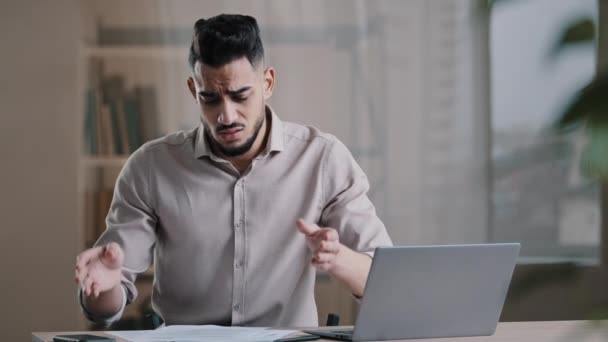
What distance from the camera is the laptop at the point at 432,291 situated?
1.45m

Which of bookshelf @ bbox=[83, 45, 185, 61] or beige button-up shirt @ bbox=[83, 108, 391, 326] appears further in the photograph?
bookshelf @ bbox=[83, 45, 185, 61]

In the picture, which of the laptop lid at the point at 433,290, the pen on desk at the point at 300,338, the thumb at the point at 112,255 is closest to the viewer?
the laptop lid at the point at 433,290

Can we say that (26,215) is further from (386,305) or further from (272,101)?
(386,305)

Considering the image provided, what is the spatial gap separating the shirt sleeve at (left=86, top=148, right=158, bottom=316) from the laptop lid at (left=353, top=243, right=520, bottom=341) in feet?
2.53

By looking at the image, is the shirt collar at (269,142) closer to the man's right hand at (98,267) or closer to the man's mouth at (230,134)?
the man's mouth at (230,134)

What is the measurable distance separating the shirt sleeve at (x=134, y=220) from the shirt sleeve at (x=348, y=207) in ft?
1.42

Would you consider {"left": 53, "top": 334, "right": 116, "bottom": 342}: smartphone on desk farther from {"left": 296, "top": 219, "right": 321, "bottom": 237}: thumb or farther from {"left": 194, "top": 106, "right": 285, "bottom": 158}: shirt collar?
{"left": 194, "top": 106, "right": 285, "bottom": 158}: shirt collar

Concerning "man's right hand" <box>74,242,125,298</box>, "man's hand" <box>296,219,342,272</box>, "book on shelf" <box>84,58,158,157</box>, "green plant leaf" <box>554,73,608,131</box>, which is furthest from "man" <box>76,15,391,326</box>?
"green plant leaf" <box>554,73,608,131</box>

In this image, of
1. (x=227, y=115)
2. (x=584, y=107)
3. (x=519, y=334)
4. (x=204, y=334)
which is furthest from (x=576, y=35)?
(x=227, y=115)

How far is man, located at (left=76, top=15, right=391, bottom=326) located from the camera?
82.2 inches

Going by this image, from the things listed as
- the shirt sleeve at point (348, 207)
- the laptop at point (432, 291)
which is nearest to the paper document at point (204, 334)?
the laptop at point (432, 291)

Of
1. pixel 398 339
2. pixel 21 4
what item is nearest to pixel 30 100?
pixel 21 4

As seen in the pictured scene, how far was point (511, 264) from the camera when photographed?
1531 millimetres

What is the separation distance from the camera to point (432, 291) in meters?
1.50
